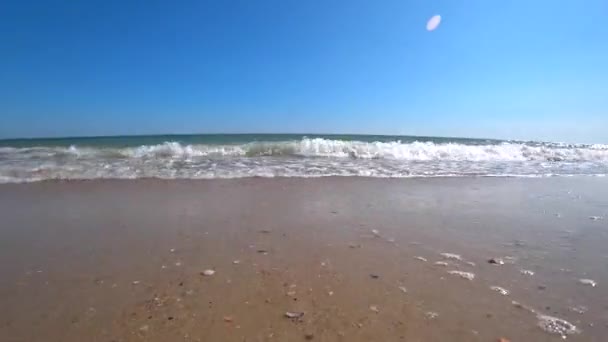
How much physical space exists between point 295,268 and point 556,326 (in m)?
1.86

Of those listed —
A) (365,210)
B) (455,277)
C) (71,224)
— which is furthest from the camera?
(365,210)

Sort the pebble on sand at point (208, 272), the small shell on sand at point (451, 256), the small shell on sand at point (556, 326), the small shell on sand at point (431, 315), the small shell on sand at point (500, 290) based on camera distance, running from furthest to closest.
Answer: the small shell on sand at point (451, 256), the pebble on sand at point (208, 272), the small shell on sand at point (500, 290), the small shell on sand at point (431, 315), the small shell on sand at point (556, 326)

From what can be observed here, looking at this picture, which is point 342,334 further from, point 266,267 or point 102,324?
point 102,324

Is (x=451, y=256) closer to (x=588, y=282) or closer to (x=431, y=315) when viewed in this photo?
(x=588, y=282)

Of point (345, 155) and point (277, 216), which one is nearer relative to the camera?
point (277, 216)

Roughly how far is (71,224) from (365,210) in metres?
3.90

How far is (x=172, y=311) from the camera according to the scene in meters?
2.30

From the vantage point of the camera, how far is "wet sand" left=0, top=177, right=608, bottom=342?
7.06 feet

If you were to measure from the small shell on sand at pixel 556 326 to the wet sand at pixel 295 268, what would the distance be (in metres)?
0.04

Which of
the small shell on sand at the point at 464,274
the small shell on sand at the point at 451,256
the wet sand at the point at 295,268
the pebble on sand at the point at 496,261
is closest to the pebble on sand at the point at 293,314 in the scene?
the wet sand at the point at 295,268

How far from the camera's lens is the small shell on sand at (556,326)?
6.90ft

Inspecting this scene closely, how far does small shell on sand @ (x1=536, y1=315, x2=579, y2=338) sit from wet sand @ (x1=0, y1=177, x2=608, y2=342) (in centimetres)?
4

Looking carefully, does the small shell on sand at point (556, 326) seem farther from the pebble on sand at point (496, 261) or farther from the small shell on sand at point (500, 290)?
the pebble on sand at point (496, 261)

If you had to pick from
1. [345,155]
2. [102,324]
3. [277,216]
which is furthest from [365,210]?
[345,155]
